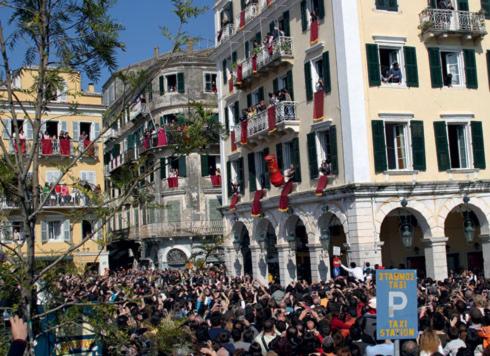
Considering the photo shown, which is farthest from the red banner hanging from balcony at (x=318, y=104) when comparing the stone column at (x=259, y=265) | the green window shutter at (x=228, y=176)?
the green window shutter at (x=228, y=176)

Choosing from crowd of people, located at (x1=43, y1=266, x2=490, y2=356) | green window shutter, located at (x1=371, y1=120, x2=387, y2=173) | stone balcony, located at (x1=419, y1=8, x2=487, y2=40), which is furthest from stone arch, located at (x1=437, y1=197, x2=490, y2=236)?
crowd of people, located at (x1=43, y1=266, x2=490, y2=356)

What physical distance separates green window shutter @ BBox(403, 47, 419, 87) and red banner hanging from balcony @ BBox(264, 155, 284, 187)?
7150 mm

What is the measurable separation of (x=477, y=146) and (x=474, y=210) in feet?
8.76

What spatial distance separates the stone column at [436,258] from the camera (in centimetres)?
2841

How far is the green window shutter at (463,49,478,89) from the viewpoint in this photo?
2995 centimetres

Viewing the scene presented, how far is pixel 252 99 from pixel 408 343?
91.0ft

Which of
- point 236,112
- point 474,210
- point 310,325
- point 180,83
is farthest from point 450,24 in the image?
point 180,83

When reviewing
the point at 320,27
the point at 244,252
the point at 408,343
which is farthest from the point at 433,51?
the point at 408,343

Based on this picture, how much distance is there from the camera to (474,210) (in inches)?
1172

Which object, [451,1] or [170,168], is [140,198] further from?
[170,168]

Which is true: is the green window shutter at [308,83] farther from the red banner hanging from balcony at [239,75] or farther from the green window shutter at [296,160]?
the red banner hanging from balcony at [239,75]

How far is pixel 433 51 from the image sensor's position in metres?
29.4

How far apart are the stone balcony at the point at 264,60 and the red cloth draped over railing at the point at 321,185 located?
19.3ft

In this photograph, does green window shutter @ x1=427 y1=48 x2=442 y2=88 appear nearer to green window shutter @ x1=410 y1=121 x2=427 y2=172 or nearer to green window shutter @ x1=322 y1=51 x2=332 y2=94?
green window shutter @ x1=410 y1=121 x2=427 y2=172
